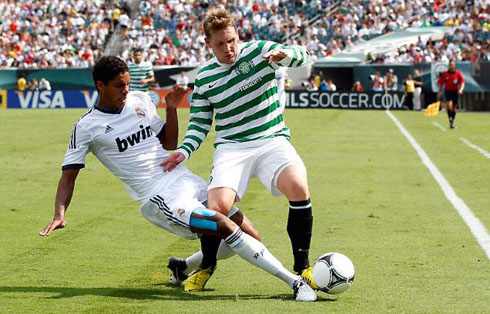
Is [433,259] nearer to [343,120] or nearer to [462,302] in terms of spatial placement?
[462,302]

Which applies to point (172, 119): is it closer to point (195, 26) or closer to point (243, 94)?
point (243, 94)

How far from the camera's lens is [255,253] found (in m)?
6.61

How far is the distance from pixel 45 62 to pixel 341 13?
15060 millimetres

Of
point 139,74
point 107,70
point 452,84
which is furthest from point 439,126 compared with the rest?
point 107,70

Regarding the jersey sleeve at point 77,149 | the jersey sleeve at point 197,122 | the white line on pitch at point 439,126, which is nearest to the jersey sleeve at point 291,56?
the jersey sleeve at point 197,122

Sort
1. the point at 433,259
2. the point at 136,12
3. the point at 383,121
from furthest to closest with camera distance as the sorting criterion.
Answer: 1. the point at 136,12
2. the point at 383,121
3. the point at 433,259

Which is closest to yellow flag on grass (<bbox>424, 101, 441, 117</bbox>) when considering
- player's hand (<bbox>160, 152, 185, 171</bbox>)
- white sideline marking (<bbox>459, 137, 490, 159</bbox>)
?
white sideline marking (<bbox>459, 137, 490, 159</bbox>)

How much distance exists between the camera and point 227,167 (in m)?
7.08

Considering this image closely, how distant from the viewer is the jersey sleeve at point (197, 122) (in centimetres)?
730

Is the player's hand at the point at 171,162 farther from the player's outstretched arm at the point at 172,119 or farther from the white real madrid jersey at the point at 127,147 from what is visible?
the player's outstretched arm at the point at 172,119

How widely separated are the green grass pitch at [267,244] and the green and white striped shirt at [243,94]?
3.70ft

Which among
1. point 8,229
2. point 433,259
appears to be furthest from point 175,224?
point 8,229

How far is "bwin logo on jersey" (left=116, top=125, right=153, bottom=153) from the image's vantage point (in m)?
7.05

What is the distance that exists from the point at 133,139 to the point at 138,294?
44.3 inches
